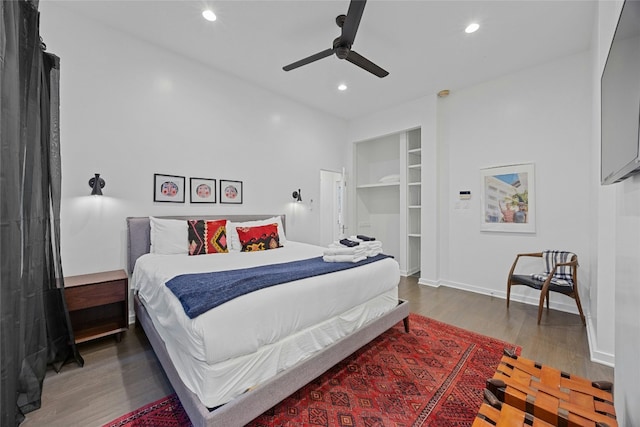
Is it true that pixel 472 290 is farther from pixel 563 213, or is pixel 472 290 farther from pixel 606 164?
pixel 606 164

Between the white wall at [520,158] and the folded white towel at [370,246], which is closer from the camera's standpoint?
the folded white towel at [370,246]

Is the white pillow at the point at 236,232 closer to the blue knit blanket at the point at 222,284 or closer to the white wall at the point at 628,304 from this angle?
the blue knit blanket at the point at 222,284

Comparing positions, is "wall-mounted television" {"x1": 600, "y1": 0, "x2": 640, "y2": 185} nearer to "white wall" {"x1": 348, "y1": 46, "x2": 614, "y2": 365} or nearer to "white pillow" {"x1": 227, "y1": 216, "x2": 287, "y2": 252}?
"white wall" {"x1": 348, "y1": 46, "x2": 614, "y2": 365}

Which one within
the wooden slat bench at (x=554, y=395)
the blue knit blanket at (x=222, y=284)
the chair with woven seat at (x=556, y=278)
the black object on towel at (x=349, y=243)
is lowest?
the wooden slat bench at (x=554, y=395)

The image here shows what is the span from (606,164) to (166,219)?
3.79 meters

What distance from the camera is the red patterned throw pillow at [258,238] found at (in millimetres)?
3370

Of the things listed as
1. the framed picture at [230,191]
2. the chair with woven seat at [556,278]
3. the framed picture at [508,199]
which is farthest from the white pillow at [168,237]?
the framed picture at [508,199]

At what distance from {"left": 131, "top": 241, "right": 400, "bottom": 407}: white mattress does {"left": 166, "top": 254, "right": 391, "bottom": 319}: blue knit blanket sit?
0.13 feet

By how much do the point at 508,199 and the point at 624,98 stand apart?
301cm

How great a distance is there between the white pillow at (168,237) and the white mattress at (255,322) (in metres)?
0.53

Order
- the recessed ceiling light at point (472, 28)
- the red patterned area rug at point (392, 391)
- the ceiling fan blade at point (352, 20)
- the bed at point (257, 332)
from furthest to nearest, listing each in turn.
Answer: the recessed ceiling light at point (472, 28) < the ceiling fan blade at point (352, 20) < the red patterned area rug at point (392, 391) < the bed at point (257, 332)

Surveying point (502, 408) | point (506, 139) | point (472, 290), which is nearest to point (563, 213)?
point (506, 139)

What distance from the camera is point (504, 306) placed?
11.2 feet

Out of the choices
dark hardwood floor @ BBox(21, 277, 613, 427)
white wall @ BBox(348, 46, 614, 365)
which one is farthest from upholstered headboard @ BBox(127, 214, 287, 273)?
white wall @ BBox(348, 46, 614, 365)
